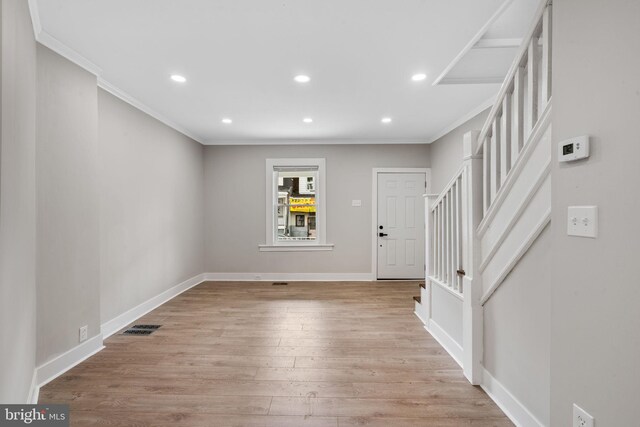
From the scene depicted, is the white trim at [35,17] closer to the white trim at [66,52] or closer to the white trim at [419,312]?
the white trim at [66,52]

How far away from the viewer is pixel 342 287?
540 centimetres

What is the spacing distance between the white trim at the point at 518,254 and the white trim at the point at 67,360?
3.36 meters

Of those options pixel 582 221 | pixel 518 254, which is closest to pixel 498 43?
pixel 518 254

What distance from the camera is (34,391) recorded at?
214 centimetres

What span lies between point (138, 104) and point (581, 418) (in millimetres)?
4668

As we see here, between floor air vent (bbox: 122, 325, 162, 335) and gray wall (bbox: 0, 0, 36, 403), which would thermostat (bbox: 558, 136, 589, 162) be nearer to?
gray wall (bbox: 0, 0, 36, 403)

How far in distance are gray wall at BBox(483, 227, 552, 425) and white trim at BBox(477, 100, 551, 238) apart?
391mm

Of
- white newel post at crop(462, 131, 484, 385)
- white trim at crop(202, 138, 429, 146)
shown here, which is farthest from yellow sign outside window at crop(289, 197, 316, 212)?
white newel post at crop(462, 131, 484, 385)

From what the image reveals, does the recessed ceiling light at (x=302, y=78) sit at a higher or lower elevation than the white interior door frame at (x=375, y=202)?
higher

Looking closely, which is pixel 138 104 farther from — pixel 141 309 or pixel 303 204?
pixel 303 204

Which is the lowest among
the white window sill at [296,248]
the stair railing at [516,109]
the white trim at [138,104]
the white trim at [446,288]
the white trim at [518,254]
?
the white trim at [446,288]

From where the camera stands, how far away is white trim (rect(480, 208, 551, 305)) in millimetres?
1667

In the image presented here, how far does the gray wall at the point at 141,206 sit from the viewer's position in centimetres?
326

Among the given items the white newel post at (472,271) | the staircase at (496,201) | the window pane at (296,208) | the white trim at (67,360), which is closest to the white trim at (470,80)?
the staircase at (496,201)
